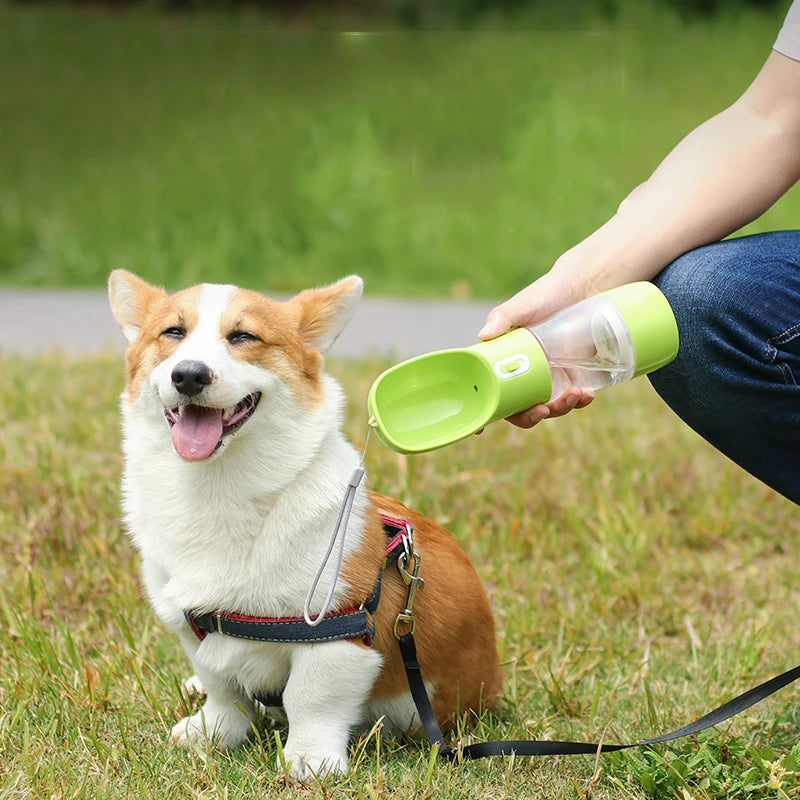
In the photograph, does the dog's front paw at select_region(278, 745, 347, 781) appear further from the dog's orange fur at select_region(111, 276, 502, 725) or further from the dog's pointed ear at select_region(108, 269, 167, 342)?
the dog's pointed ear at select_region(108, 269, 167, 342)

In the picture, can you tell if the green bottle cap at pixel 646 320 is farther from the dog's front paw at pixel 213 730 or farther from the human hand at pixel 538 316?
the dog's front paw at pixel 213 730

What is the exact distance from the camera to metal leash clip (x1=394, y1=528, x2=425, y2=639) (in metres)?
1.99

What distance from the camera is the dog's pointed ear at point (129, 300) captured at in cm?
215

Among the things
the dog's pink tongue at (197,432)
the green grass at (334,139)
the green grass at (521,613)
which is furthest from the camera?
the green grass at (334,139)

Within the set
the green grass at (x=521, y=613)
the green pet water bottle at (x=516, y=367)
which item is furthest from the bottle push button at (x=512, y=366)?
the green grass at (x=521, y=613)

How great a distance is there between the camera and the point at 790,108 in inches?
76.0

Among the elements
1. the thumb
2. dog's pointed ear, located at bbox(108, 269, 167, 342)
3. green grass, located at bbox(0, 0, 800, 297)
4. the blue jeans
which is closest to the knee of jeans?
the blue jeans

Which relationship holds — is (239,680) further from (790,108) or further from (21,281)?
(21,281)

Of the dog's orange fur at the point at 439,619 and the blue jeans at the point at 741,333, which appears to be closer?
the blue jeans at the point at 741,333

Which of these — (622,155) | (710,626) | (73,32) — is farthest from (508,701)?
(73,32)

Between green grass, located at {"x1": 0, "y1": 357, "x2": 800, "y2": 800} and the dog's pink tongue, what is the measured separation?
0.55m

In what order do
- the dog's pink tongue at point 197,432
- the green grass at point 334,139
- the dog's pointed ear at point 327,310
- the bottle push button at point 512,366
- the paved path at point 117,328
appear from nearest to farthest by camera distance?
the bottle push button at point 512,366
the dog's pink tongue at point 197,432
the dog's pointed ear at point 327,310
the paved path at point 117,328
the green grass at point 334,139

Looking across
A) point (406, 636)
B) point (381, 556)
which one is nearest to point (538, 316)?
point (381, 556)

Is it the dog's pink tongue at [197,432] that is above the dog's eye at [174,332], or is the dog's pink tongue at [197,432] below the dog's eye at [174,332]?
below
